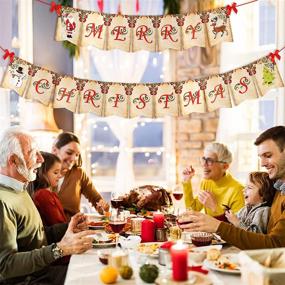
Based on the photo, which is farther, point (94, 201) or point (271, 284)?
point (94, 201)

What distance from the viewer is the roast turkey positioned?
3.17 m

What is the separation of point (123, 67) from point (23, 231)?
2903 mm

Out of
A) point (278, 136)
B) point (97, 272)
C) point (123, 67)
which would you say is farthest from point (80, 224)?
point (123, 67)

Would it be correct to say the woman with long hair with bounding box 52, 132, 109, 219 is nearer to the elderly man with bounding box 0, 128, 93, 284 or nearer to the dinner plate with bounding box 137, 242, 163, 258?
the elderly man with bounding box 0, 128, 93, 284

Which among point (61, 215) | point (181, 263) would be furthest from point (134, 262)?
point (61, 215)

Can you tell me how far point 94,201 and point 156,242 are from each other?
65.6 inches

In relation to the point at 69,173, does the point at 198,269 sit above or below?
below

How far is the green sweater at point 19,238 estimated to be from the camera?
2.00 m

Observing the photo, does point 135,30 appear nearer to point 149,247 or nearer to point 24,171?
point 24,171

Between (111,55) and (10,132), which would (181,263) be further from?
(111,55)

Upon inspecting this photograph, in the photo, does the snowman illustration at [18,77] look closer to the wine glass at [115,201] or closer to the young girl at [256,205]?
the wine glass at [115,201]

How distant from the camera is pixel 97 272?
Result: 1835 mm

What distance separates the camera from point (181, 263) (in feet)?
4.40

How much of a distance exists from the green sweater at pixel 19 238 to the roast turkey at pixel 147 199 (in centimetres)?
92
